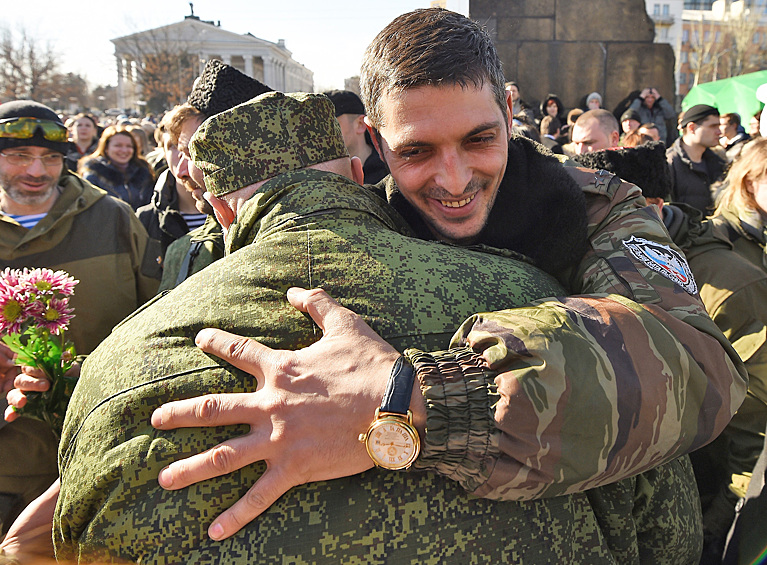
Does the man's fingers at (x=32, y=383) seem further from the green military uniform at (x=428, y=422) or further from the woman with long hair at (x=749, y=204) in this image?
the woman with long hair at (x=749, y=204)

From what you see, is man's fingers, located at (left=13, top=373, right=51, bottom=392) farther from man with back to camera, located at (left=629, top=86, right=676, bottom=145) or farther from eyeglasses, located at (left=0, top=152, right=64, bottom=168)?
man with back to camera, located at (left=629, top=86, right=676, bottom=145)

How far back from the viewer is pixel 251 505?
1104 millimetres

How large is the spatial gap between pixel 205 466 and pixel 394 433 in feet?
1.18

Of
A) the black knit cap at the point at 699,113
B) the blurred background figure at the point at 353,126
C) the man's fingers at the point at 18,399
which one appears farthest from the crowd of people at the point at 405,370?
the black knit cap at the point at 699,113

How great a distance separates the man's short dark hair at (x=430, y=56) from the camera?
1672mm

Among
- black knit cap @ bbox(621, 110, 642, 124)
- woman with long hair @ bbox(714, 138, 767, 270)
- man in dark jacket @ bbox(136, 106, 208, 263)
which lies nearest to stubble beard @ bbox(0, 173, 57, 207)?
man in dark jacket @ bbox(136, 106, 208, 263)

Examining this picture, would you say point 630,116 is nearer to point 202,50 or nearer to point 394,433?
point 394,433

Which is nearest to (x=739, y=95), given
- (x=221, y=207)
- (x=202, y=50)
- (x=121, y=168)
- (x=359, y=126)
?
(x=359, y=126)

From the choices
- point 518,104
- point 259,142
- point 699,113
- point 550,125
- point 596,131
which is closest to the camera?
point 259,142

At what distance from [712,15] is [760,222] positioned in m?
87.7

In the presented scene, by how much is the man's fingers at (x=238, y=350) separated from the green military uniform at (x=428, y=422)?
0.04m

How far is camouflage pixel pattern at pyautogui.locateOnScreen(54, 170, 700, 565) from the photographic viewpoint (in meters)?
1.12

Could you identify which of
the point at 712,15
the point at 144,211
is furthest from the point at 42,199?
the point at 712,15

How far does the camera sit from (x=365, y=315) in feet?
4.10
